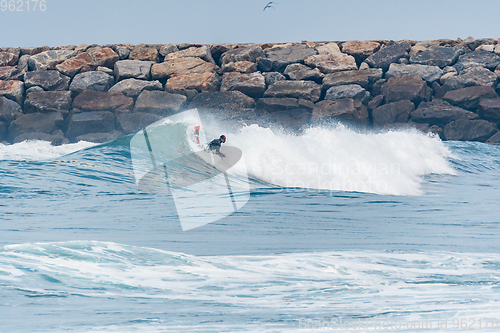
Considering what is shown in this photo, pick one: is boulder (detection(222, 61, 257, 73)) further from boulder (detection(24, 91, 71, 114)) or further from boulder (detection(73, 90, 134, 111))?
boulder (detection(24, 91, 71, 114))

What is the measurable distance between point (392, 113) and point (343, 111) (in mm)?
2512

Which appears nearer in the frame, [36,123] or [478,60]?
[36,123]

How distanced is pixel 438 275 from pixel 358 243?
1.32m

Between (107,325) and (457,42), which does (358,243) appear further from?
(457,42)

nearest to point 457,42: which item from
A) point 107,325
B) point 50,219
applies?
point 50,219

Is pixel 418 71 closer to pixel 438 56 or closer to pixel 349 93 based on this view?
pixel 438 56

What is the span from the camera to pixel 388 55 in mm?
23250

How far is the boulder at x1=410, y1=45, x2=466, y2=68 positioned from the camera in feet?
75.4

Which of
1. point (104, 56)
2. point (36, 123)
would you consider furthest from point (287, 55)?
point (36, 123)

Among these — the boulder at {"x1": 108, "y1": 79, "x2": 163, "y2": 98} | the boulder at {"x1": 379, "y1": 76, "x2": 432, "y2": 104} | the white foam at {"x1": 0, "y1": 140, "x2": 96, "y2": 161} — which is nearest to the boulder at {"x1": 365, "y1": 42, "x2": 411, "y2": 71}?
the boulder at {"x1": 379, "y1": 76, "x2": 432, "y2": 104}

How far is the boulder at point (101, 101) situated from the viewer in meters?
21.4

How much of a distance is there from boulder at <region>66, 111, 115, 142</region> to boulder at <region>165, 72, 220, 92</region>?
11.3ft

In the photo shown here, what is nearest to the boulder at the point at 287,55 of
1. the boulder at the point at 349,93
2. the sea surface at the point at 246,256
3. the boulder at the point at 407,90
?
the boulder at the point at 349,93

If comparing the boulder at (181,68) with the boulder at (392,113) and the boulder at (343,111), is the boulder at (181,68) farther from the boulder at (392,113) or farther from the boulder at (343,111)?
the boulder at (392,113)
